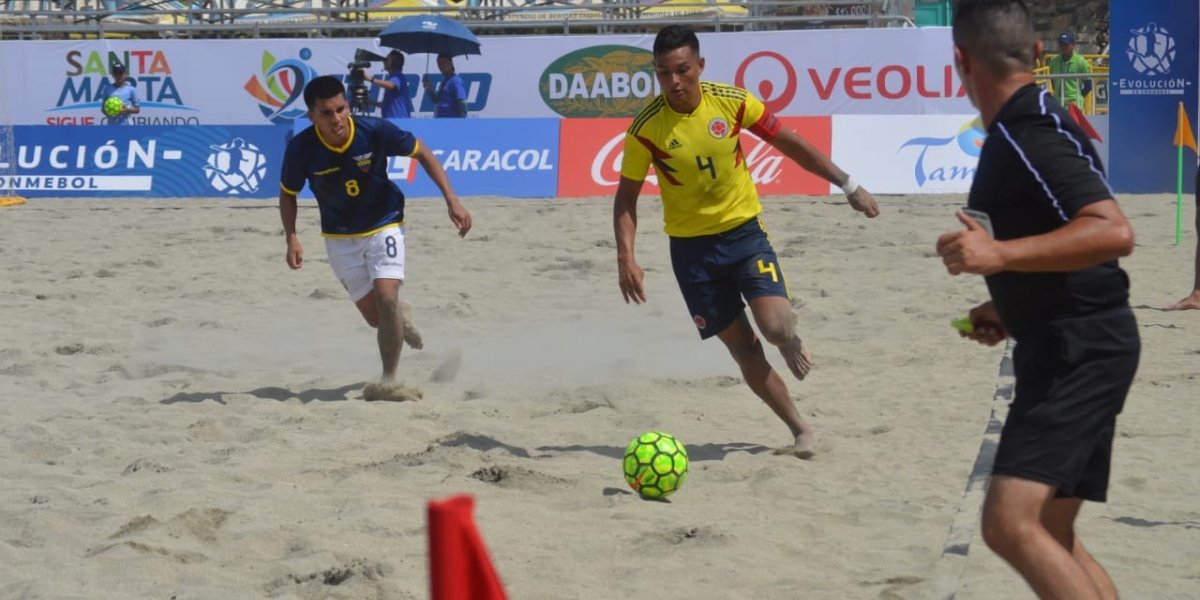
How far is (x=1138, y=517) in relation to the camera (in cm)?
469

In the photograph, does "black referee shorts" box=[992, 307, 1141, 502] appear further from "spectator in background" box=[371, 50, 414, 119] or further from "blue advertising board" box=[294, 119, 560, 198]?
"spectator in background" box=[371, 50, 414, 119]

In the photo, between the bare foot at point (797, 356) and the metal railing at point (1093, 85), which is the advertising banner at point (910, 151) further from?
the bare foot at point (797, 356)

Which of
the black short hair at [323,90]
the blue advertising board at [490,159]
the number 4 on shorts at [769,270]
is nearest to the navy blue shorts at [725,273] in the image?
the number 4 on shorts at [769,270]

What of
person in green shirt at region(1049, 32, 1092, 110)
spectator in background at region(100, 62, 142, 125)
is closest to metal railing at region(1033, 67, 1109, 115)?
person in green shirt at region(1049, 32, 1092, 110)

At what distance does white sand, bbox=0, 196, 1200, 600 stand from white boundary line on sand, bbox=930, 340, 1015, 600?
29 millimetres

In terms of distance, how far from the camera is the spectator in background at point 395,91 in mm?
17078

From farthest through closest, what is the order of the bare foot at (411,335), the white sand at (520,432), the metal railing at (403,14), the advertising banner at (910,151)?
the metal railing at (403,14), the advertising banner at (910,151), the bare foot at (411,335), the white sand at (520,432)

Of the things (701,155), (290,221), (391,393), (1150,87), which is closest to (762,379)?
(701,155)

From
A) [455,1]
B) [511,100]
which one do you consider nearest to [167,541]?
[511,100]

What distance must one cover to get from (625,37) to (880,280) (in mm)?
9962

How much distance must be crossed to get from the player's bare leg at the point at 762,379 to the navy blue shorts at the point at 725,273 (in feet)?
0.21

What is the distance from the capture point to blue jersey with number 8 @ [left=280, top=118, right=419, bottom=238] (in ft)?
23.1

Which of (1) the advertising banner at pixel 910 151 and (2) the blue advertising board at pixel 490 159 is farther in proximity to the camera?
(2) the blue advertising board at pixel 490 159

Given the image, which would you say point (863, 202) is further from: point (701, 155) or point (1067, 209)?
point (1067, 209)
